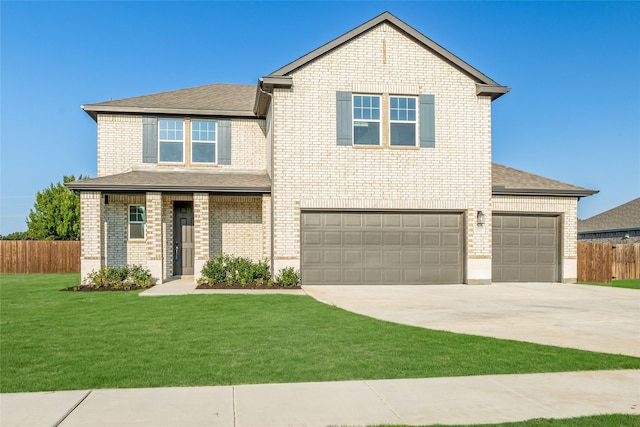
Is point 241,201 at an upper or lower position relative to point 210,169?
lower

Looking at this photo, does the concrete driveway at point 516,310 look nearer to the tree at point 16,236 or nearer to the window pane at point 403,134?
A: the window pane at point 403,134

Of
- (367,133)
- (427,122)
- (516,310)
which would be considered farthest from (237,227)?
(516,310)

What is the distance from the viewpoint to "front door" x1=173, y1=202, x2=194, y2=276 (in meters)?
19.5

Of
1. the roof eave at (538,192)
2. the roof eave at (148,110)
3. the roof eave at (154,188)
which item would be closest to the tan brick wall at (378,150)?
the roof eave at (538,192)

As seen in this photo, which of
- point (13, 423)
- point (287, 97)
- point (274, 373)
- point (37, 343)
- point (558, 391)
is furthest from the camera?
point (287, 97)

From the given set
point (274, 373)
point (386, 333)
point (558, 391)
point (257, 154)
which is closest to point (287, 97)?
point (257, 154)

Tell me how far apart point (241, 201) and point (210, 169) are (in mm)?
1743

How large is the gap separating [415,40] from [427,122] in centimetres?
286

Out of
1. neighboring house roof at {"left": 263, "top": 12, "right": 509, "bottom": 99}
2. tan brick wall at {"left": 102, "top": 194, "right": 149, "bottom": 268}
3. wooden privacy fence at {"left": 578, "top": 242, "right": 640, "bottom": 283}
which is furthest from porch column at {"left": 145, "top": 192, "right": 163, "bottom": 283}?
wooden privacy fence at {"left": 578, "top": 242, "right": 640, "bottom": 283}

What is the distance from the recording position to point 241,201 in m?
19.4

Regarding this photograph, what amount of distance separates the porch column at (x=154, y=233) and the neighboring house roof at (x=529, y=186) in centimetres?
1164

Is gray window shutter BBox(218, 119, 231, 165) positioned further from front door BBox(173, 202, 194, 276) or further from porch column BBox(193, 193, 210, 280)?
porch column BBox(193, 193, 210, 280)

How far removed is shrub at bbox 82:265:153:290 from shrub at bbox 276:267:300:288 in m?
4.29

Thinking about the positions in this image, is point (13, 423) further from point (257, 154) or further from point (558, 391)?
point (257, 154)
